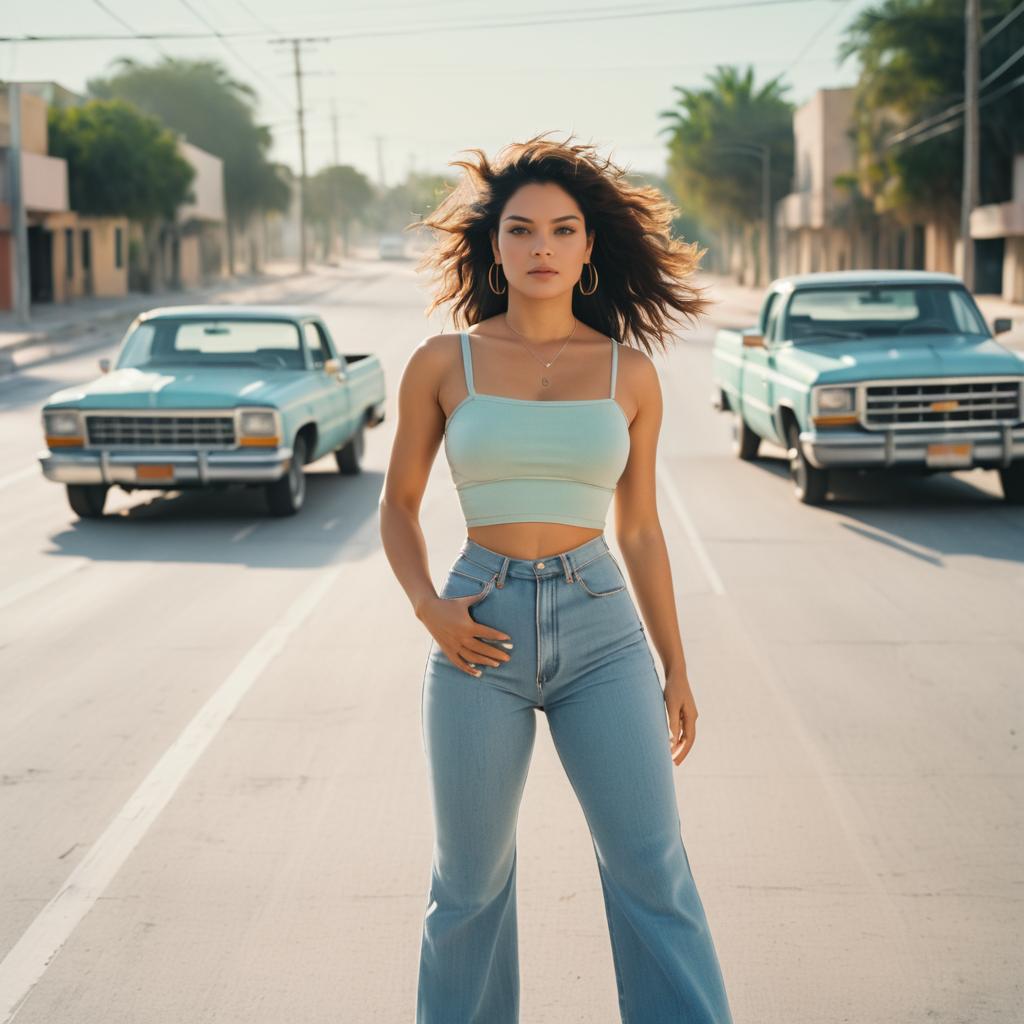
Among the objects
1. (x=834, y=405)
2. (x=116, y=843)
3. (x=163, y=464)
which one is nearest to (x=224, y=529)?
(x=163, y=464)

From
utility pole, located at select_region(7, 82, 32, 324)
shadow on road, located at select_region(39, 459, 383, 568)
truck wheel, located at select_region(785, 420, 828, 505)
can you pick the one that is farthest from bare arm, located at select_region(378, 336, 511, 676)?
utility pole, located at select_region(7, 82, 32, 324)

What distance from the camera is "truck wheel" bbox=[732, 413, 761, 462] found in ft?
52.9

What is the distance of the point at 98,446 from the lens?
12.6 metres

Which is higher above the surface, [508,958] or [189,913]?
[508,958]

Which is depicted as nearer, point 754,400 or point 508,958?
point 508,958

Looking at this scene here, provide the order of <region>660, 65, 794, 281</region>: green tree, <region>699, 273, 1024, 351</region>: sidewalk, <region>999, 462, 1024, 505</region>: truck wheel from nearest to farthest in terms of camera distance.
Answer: <region>999, 462, 1024, 505</region>: truck wheel → <region>699, 273, 1024, 351</region>: sidewalk → <region>660, 65, 794, 281</region>: green tree

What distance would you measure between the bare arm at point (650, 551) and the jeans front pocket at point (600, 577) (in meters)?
0.13

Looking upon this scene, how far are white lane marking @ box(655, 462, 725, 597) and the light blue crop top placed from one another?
643 centimetres

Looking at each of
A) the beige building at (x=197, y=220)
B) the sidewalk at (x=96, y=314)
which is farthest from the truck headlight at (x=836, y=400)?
the beige building at (x=197, y=220)

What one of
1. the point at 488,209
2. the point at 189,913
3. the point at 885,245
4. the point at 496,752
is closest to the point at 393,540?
the point at 496,752

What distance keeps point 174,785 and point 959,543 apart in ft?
22.7

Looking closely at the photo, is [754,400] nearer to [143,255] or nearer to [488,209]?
[488,209]

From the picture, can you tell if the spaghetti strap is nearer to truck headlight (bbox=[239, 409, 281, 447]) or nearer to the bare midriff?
the bare midriff

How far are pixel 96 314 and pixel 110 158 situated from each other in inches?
506
